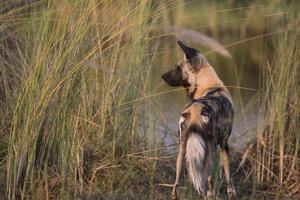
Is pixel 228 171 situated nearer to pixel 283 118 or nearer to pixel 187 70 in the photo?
pixel 283 118

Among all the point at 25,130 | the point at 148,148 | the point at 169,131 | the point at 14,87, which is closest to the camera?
the point at 25,130

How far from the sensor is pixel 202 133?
3.76 meters

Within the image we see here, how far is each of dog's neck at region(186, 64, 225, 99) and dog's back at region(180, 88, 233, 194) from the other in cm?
25

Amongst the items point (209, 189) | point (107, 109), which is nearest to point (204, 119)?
point (209, 189)

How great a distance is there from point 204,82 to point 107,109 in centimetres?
59

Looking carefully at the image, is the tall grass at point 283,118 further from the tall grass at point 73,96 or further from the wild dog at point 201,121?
the tall grass at point 73,96

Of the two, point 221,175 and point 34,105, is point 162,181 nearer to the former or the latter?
point 221,175

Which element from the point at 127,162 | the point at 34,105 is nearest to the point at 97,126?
the point at 127,162

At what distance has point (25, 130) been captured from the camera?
3596 millimetres

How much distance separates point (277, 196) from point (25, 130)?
1609 mm

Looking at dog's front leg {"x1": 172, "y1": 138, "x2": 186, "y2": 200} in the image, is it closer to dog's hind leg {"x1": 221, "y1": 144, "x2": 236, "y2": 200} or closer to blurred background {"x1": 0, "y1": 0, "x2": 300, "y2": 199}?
blurred background {"x1": 0, "y1": 0, "x2": 300, "y2": 199}

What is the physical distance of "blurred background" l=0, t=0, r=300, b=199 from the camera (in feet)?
12.0

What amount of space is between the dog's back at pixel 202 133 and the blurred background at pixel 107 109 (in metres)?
0.32

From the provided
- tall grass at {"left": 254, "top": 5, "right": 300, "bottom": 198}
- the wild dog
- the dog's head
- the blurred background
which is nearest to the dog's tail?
the wild dog
